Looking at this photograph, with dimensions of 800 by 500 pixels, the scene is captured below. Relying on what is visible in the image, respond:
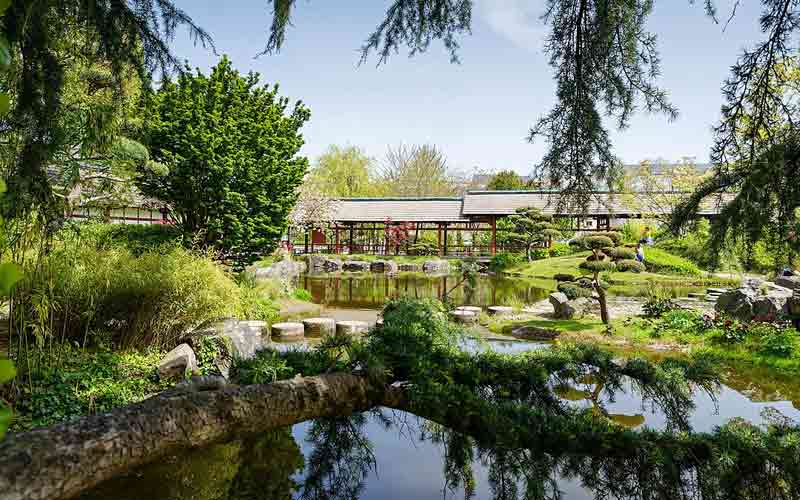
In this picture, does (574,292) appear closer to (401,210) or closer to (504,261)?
(504,261)

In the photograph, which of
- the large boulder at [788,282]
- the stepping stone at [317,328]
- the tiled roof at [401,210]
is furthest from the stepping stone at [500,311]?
the tiled roof at [401,210]

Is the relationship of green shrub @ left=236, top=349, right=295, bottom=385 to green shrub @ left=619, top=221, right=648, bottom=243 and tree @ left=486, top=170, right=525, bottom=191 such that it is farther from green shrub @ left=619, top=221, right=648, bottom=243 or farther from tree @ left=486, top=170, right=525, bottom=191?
tree @ left=486, top=170, right=525, bottom=191

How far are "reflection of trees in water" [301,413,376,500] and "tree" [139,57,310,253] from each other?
5674mm

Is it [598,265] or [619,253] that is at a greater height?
[619,253]

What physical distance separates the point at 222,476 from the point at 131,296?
2164mm

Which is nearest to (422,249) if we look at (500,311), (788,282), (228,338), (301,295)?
(301,295)

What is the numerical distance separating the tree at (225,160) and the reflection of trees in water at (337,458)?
567cm

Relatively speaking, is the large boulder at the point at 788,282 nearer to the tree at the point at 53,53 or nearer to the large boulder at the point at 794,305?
the large boulder at the point at 794,305

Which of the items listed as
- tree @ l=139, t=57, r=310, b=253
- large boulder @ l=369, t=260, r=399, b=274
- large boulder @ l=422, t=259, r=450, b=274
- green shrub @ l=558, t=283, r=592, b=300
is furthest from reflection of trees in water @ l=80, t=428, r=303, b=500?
large boulder @ l=422, t=259, r=450, b=274

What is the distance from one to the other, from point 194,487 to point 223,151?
19.1ft

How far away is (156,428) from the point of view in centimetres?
139

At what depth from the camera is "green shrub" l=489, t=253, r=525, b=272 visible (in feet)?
61.5

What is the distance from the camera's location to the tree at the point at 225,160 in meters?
7.57

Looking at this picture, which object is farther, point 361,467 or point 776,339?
point 776,339
